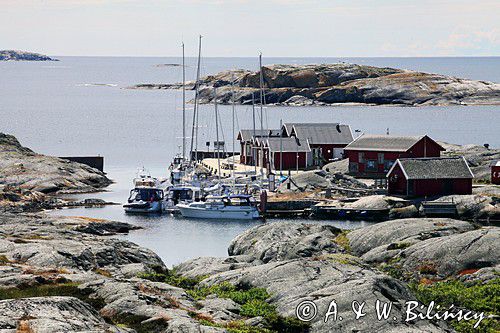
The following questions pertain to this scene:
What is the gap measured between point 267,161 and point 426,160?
62.1 ft


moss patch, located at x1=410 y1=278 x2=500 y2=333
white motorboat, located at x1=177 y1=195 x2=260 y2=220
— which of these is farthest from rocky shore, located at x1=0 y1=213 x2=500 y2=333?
white motorboat, located at x1=177 y1=195 x2=260 y2=220

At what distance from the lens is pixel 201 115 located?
193625 millimetres

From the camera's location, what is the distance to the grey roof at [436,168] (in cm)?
7269

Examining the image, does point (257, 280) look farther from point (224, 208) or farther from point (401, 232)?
point (224, 208)

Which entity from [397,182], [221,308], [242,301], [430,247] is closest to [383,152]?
[397,182]

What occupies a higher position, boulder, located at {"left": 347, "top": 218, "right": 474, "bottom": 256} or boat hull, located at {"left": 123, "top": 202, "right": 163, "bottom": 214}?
boulder, located at {"left": 347, "top": 218, "right": 474, "bottom": 256}

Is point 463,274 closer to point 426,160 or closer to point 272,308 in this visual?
point 272,308

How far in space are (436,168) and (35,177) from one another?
32749 millimetres

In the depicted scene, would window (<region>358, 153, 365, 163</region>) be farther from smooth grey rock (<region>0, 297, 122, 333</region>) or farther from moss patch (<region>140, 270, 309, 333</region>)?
smooth grey rock (<region>0, 297, 122, 333</region>)

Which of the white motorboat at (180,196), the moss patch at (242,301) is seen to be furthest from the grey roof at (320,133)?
the moss patch at (242,301)

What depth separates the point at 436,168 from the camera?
7344 cm

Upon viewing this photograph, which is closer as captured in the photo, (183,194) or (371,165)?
(183,194)

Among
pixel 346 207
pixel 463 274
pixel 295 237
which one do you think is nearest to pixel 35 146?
pixel 346 207

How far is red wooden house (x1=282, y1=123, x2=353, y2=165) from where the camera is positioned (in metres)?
93.9
